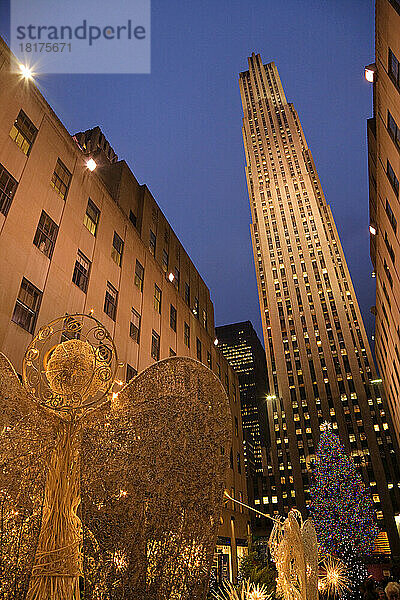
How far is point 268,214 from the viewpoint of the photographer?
4058 inches

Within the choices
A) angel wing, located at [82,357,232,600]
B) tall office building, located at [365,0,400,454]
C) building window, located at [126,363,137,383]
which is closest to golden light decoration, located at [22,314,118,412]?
angel wing, located at [82,357,232,600]

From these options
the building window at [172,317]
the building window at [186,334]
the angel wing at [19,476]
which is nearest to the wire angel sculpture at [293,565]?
the angel wing at [19,476]

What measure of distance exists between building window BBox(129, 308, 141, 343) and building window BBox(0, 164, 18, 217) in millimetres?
8523

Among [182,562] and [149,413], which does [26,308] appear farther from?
[182,562]

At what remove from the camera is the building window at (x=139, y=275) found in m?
21.3

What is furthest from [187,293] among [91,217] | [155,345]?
[91,217]

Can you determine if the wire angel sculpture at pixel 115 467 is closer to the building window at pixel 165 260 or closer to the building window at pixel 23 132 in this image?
the building window at pixel 23 132

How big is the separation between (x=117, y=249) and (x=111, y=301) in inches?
129

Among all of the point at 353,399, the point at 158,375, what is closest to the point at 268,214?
the point at 353,399

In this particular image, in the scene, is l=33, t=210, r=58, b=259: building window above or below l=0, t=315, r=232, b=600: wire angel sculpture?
above

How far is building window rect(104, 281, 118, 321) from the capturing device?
58.1 feet

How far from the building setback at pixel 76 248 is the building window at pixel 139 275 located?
0.20 ft

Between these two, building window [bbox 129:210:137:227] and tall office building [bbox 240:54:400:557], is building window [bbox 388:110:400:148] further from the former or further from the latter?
tall office building [bbox 240:54:400:557]

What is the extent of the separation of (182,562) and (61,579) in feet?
4.41
